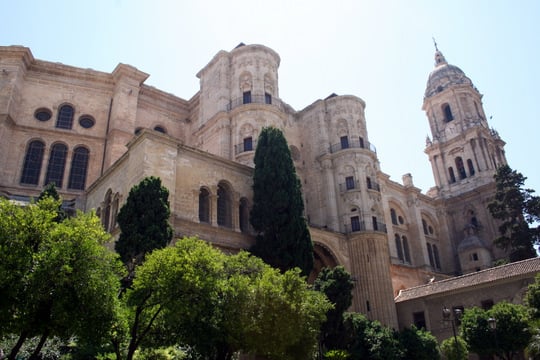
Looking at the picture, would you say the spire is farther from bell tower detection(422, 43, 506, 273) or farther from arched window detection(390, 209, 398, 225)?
arched window detection(390, 209, 398, 225)

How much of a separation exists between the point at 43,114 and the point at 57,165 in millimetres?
3763

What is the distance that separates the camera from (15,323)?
9250mm

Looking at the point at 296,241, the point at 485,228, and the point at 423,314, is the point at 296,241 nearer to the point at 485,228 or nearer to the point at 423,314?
the point at 423,314

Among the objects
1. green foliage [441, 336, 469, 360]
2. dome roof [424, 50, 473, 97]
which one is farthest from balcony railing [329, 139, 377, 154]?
dome roof [424, 50, 473, 97]

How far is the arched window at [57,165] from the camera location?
26984 millimetres

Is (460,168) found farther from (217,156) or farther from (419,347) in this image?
(217,156)

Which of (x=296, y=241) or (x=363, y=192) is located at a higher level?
(x=363, y=192)

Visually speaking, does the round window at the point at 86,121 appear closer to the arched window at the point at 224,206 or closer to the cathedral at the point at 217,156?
the cathedral at the point at 217,156

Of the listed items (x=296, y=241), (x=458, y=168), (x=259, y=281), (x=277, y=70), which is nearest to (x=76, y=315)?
(x=259, y=281)

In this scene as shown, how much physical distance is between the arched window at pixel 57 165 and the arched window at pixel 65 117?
146cm

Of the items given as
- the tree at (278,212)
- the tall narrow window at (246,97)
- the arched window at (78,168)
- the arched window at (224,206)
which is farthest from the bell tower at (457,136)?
the arched window at (78,168)

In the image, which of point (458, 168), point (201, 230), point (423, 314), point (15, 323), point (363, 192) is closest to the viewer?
point (15, 323)

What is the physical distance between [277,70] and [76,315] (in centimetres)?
2357

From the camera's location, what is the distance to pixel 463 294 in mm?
23578
